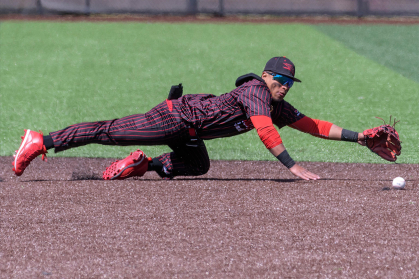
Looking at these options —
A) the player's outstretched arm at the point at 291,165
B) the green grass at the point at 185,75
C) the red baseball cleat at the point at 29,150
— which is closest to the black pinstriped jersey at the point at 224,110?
the player's outstretched arm at the point at 291,165

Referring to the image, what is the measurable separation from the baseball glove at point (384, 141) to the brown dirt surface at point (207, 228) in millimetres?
313

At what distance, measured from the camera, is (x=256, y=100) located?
193 inches

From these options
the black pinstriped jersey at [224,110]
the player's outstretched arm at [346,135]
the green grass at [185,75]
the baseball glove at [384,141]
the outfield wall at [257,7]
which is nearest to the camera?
the black pinstriped jersey at [224,110]

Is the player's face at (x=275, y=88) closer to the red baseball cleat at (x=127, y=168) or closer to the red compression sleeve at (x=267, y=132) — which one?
the red compression sleeve at (x=267, y=132)

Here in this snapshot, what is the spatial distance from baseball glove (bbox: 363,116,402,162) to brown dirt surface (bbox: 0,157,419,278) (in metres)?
0.31

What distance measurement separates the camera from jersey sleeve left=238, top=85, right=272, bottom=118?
4867 mm

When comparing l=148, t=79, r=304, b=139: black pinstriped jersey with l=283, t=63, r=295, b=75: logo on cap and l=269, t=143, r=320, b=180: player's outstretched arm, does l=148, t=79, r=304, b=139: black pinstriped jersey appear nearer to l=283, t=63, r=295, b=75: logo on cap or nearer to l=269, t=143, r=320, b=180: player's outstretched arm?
l=283, t=63, r=295, b=75: logo on cap

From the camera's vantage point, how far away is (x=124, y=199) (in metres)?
4.79

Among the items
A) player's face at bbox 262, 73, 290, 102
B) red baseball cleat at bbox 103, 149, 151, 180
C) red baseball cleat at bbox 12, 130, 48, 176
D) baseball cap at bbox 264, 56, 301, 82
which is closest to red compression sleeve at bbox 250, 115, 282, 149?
player's face at bbox 262, 73, 290, 102

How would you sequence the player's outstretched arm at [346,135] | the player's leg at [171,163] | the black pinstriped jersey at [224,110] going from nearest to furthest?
the black pinstriped jersey at [224,110] < the player's outstretched arm at [346,135] < the player's leg at [171,163]

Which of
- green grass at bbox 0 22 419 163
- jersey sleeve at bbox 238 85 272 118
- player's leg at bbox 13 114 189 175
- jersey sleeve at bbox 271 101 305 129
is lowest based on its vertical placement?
green grass at bbox 0 22 419 163

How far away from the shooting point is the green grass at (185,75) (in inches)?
310

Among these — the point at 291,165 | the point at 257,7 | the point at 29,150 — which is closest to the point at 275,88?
the point at 291,165

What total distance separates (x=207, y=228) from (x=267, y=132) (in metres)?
1.10
